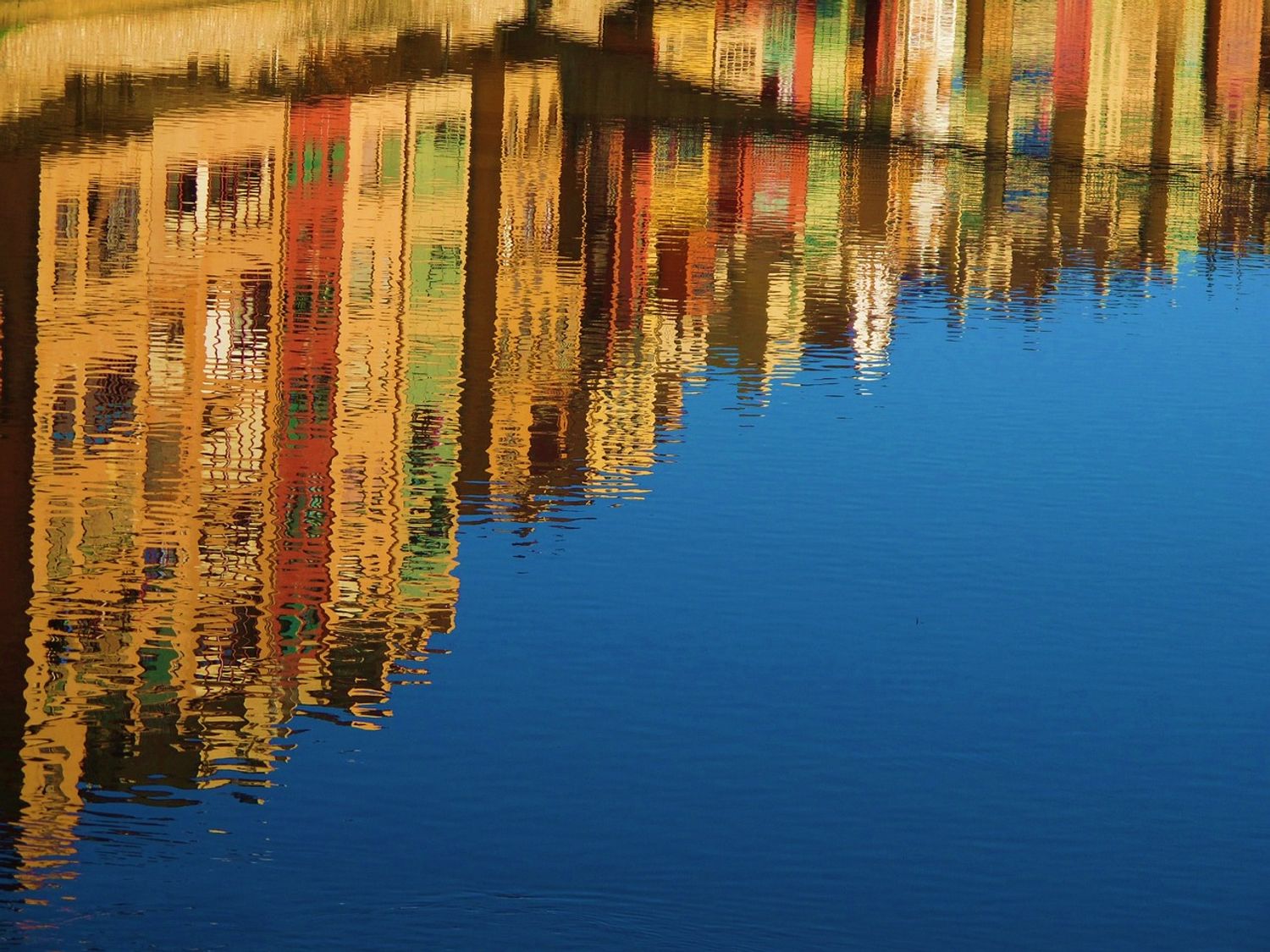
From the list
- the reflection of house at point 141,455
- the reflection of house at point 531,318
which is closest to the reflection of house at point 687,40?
the reflection of house at point 531,318

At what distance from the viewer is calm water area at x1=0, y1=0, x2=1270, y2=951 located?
659 cm

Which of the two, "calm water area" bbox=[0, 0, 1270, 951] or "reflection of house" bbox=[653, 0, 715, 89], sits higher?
"reflection of house" bbox=[653, 0, 715, 89]

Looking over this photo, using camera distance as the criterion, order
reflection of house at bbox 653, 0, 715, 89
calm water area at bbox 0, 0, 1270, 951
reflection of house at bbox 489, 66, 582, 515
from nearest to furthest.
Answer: calm water area at bbox 0, 0, 1270, 951 < reflection of house at bbox 489, 66, 582, 515 < reflection of house at bbox 653, 0, 715, 89

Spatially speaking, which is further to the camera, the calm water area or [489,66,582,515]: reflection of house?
[489,66,582,515]: reflection of house

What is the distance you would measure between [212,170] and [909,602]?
1126 centimetres

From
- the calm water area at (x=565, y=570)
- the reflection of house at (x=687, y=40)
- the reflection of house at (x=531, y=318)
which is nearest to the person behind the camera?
the calm water area at (x=565, y=570)

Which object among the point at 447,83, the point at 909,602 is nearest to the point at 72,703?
the point at 909,602

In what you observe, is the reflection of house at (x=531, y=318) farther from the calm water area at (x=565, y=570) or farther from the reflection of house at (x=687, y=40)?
the reflection of house at (x=687, y=40)

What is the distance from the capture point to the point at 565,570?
9461mm

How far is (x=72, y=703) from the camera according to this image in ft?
25.7

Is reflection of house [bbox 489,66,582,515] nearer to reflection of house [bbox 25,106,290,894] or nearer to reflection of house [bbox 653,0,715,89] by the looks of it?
reflection of house [bbox 25,106,290,894]

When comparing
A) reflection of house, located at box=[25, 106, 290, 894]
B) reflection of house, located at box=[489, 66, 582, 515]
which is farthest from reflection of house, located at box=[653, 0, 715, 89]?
reflection of house, located at box=[25, 106, 290, 894]

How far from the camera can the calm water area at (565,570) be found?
6594mm

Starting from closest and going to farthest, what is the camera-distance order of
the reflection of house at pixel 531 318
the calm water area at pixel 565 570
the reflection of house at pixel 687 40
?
1. the calm water area at pixel 565 570
2. the reflection of house at pixel 531 318
3. the reflection of house at pixel 687 40
